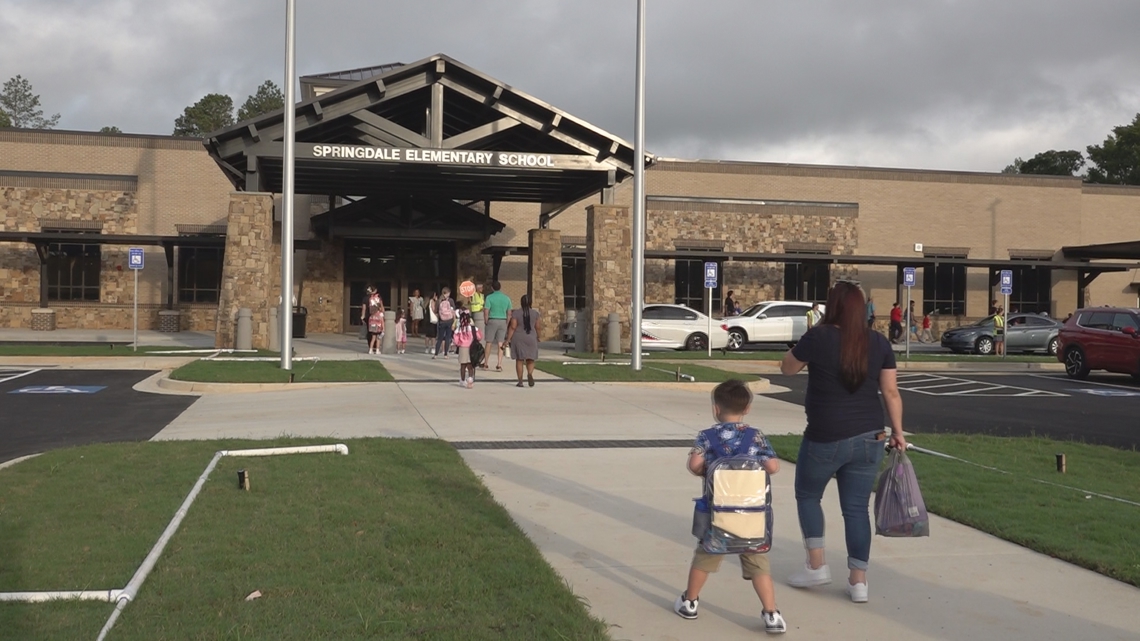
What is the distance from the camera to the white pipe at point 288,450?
958 cm

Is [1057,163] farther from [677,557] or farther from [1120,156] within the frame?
[677,557]

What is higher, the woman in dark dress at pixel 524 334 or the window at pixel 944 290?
the window at pixel 944 290

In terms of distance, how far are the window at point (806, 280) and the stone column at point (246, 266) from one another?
23901mm

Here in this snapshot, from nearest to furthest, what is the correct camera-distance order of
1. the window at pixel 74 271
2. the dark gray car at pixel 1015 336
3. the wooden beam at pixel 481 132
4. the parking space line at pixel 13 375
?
the parking space line at pixel 13 375 → the wooden beam at pixel 481 132 → the dark gray car at pixel 1015 336 → the window at pixel 74 271

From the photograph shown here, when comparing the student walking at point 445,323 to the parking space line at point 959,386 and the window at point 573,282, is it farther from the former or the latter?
the window at point 573,282

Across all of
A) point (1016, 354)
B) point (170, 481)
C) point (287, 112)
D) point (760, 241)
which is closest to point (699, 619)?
point (170, 481)

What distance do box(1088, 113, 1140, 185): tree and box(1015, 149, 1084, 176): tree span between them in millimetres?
5430

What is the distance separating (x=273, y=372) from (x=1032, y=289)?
37721mm

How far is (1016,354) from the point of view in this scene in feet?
115

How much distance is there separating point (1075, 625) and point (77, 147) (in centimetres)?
4021

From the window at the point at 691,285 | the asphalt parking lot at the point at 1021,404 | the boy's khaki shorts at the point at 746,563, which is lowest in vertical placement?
the asphalt parking lot at the point at 1021,404

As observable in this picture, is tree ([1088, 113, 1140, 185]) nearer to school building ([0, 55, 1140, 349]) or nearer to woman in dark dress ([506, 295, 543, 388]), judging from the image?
school building ([0, 55, 1140, 349])

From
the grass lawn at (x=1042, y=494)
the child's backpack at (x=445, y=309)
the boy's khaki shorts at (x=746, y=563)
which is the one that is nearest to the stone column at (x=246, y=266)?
the child's backpack at (x=445, y=309)

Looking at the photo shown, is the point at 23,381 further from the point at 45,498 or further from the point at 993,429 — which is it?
the point at 993,429
